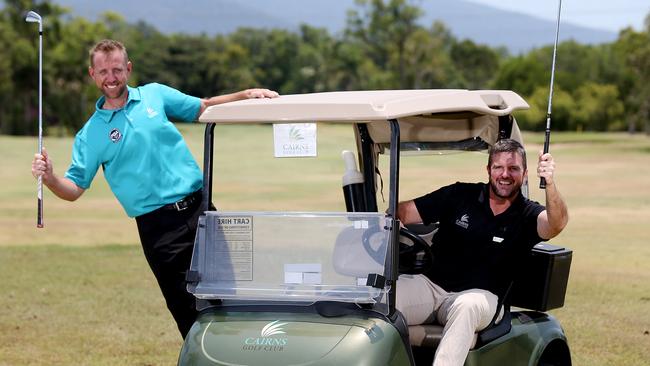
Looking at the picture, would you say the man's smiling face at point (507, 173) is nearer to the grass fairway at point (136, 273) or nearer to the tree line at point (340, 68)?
the grass fairway at point (136, 273)

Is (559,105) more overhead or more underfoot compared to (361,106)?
more underfoot

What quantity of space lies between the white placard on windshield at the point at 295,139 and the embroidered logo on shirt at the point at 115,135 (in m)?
1.04

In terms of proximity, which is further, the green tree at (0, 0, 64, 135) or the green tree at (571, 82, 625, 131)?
the green tree at (571, 82, 625, 131)

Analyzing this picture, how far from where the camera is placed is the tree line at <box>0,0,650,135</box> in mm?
72438

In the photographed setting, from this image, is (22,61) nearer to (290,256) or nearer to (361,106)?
(290,256)

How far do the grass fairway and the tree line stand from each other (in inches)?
1299

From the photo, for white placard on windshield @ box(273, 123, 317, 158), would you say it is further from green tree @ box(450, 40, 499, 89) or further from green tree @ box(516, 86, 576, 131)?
green tree @ box(450, 40, 499, 89)

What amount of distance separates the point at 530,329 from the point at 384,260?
0.99 metres

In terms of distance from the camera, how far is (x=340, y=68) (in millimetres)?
94750

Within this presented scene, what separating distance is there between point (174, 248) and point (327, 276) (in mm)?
1108

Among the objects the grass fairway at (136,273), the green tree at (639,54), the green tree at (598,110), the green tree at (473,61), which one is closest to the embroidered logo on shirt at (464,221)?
the grass fairway at (136,273)

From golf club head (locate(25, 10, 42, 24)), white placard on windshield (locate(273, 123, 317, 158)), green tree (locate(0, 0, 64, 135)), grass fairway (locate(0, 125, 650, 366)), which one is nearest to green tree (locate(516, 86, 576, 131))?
green tree (locate(0, 0, 64, 135))

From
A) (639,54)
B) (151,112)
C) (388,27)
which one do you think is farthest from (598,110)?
(151,112)

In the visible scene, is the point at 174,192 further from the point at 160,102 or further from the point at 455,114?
the point at 455,114
